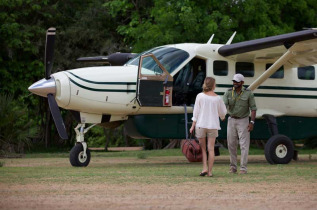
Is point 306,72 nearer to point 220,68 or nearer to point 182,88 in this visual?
point 220,68

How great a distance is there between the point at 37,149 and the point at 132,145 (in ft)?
34.1

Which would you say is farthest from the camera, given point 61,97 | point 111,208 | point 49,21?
point 49,21

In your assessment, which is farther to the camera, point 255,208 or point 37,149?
point 37,149

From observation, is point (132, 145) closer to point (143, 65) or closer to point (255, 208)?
point (143, 65)

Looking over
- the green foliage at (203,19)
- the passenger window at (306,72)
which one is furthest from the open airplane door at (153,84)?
the green foliage at (203,19)

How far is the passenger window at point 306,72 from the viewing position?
19.0 metres

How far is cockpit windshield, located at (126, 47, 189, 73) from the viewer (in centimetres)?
1730

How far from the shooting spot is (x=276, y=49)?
17.5 metres

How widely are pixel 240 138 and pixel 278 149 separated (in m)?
3.73

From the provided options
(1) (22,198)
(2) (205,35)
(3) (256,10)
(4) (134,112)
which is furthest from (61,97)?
(3) (256,10)

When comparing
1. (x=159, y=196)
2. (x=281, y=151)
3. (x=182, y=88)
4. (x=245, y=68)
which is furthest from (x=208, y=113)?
(x=245, y=68)

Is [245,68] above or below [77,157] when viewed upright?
above

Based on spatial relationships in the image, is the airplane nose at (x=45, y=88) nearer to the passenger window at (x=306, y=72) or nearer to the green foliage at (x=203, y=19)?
the passenger window at (x=306, y=72)

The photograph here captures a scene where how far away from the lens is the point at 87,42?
99.7ft
